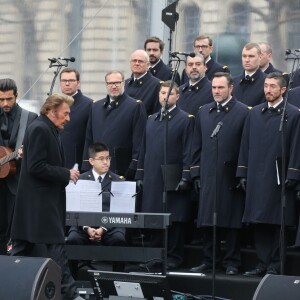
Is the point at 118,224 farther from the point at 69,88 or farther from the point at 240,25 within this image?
the point at 240,25

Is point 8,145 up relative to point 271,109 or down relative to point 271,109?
down

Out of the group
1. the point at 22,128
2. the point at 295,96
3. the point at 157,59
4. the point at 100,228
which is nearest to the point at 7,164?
the point at 22,128

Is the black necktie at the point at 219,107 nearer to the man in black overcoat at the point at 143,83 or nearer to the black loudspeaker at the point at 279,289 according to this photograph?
the man in black overcoat at the point at 143,83

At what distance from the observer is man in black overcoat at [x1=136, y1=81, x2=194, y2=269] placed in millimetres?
11500

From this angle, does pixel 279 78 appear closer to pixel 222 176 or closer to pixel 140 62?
pixel 222 176

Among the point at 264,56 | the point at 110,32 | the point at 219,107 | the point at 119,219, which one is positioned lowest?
the point at 119,219

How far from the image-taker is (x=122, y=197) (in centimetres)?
1112

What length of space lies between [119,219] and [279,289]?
2.60m

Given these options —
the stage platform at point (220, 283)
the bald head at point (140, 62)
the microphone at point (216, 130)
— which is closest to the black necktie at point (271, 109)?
the microphone at point (216, 130)

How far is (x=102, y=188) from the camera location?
11195mm

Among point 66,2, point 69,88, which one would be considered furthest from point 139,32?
point 69,88

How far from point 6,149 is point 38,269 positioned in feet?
8.53

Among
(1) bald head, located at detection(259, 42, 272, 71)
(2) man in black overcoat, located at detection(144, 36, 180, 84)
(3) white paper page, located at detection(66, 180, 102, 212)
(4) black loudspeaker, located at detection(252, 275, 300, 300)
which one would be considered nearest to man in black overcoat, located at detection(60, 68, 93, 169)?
(2) man in black overcoat, located at detection(144, 36, 180, 84)

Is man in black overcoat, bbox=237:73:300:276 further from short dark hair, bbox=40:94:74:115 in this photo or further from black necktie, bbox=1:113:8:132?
black necktie, bbox=1:113:8:132
